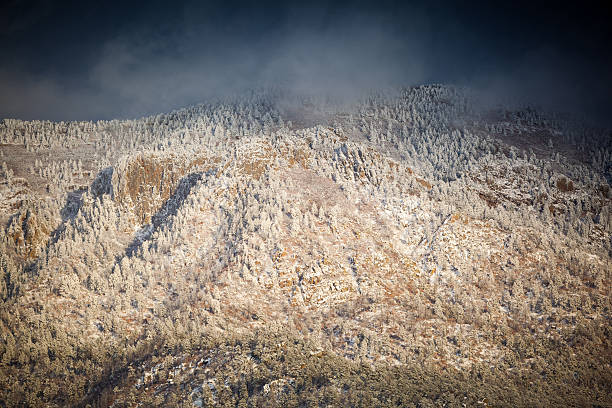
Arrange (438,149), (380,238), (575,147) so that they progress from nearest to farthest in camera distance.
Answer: (380,238) → (438,149) → (575,147)

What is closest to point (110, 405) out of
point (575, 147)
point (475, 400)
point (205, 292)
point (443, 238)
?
point (205, 292)

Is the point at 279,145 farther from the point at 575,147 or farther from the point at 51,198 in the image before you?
the point at 575,147

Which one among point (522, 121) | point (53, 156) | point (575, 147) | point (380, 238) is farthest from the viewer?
point (522, 121)

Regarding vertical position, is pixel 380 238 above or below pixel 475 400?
above

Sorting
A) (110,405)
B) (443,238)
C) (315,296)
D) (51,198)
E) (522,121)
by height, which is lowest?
(110,405)

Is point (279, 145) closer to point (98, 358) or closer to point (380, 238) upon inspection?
point (380, 238)

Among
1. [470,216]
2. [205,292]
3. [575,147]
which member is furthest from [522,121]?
[205,292]

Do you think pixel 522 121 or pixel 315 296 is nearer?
pixel 315 296
